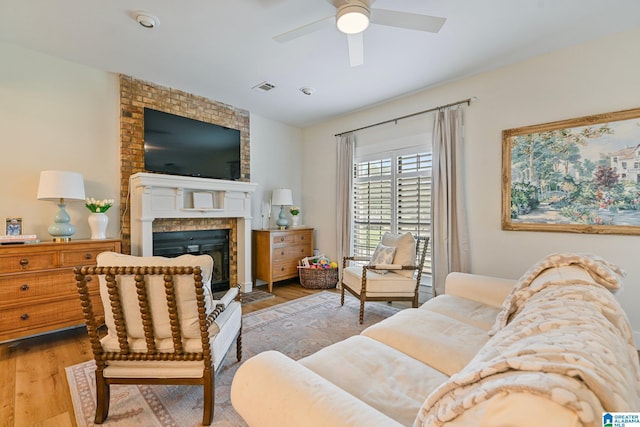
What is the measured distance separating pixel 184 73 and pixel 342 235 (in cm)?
305

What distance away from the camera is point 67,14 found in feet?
7.46

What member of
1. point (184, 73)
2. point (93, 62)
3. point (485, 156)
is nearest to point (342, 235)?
point (485, 156)

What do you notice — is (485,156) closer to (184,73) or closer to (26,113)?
(184,73)

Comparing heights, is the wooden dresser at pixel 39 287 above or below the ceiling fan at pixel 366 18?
below

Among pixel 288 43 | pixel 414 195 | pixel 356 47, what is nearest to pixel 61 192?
pixel 288 43

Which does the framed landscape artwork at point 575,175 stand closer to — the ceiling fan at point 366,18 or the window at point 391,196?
the window at point 391,196

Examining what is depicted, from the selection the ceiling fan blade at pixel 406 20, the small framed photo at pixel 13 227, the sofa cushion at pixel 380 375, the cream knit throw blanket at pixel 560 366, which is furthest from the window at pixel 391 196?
the small framed photo at pixel 13 227

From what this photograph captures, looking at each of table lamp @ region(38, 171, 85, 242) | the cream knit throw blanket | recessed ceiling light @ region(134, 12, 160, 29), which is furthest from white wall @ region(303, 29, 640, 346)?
table lamp @ region(38, 171, 85, 242)

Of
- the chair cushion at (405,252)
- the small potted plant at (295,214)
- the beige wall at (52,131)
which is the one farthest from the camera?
the small potted plant at (295,214)

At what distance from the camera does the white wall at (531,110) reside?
2.49m

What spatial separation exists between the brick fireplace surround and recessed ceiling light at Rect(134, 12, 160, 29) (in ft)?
4.14

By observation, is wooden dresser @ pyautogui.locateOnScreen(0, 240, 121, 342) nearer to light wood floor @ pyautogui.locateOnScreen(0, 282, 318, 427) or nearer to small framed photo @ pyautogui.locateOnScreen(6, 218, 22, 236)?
light wood floor @ pyautogui.locateOnScreen(0, 282, 318, 427)

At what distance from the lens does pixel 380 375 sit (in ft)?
4.27

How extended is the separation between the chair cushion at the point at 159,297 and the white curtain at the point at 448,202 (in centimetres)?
285
